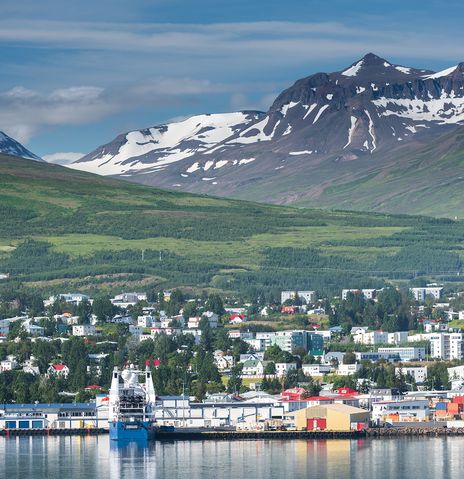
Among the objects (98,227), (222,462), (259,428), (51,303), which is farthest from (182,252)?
(222,462)

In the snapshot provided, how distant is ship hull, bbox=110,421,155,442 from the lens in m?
89.8

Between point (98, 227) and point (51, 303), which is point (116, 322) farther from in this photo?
point (98, 227)

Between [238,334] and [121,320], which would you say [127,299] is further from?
[238,334]

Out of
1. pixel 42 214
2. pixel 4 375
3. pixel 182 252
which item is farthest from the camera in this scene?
pixel 42 214

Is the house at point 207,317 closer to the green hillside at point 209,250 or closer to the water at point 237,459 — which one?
the green hillside at point 209,250

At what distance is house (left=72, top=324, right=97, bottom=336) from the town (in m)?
0.14

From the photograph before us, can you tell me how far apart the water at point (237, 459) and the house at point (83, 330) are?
40.5 m

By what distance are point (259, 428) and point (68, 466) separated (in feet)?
64.0

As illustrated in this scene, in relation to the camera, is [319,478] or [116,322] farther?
[116,322]

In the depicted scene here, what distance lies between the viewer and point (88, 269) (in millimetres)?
168625

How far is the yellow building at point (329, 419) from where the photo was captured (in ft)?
305

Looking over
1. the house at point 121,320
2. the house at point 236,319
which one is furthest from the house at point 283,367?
the house at point 236,319

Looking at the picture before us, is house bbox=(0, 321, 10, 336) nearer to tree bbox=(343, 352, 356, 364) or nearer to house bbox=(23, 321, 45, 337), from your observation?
house bbox=(23, 321, 45, 337)

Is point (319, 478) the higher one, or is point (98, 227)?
point (98, 227)
